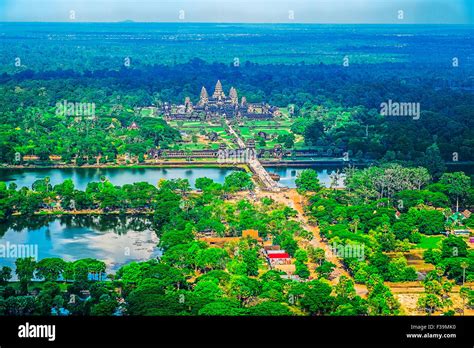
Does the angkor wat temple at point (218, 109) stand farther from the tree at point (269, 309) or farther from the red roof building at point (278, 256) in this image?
the tree at point (269, 309)

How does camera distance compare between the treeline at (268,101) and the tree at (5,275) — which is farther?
the treeline at (268,101)

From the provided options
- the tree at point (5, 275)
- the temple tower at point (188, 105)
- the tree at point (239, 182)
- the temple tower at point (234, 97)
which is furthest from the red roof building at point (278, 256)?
the temple tower at point (234, 97)

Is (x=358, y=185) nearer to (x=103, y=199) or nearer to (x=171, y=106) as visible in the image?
(x=103, y=199)

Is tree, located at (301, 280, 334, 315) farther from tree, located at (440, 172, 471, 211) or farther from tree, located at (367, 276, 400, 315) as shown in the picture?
tree, located at (440, 172, 471, 211)

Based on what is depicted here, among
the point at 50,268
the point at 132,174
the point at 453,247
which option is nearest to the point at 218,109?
the point at 132,174

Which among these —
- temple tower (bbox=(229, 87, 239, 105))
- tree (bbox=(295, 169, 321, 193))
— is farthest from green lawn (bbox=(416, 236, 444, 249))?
temple tower (bbox=(229, 87, 239, 105))

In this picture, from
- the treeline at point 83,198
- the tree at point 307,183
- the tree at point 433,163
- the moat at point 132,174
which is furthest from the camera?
the tree at point 433,163
